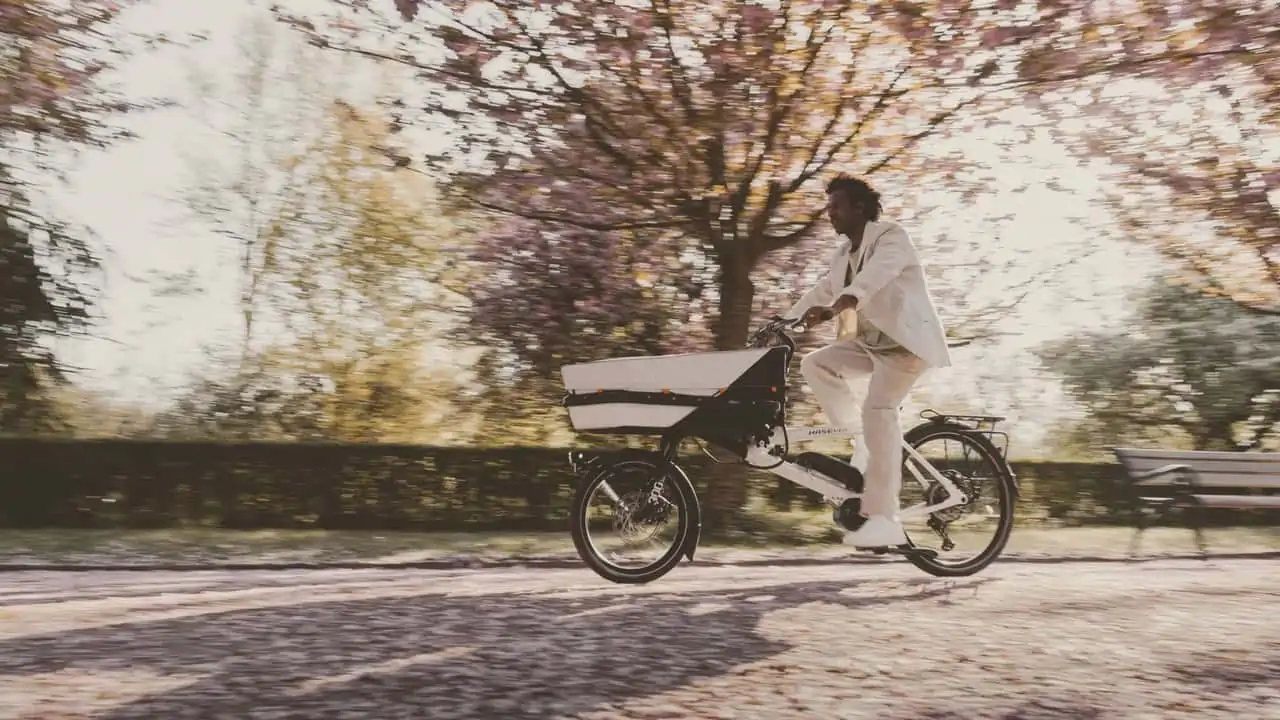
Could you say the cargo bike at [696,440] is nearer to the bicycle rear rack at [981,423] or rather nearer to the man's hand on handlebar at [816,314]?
the bicycle rear rack at [981,423]

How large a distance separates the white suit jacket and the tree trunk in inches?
178

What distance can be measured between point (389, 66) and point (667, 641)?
1479cm

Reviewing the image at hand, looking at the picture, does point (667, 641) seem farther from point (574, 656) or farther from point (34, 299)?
point (34, 299)

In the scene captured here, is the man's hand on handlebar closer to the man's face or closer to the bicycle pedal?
the man's face

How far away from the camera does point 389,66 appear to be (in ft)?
61.1

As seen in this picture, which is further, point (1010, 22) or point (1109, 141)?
point (1109, 141)

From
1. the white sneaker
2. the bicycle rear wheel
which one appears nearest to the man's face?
the bicycle rear wheel

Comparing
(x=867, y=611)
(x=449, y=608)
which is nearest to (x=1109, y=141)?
(x=867, y=611)

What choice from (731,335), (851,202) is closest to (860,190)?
(851,202)

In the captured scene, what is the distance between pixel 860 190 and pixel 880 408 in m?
1.22

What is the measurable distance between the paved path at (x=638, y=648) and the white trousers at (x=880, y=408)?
565mm

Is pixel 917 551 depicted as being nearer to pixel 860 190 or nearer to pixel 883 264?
pixel 883 264

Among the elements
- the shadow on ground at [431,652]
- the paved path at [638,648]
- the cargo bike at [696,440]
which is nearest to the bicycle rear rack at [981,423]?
the cargo bike at [696,440]

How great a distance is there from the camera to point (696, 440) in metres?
7.20
